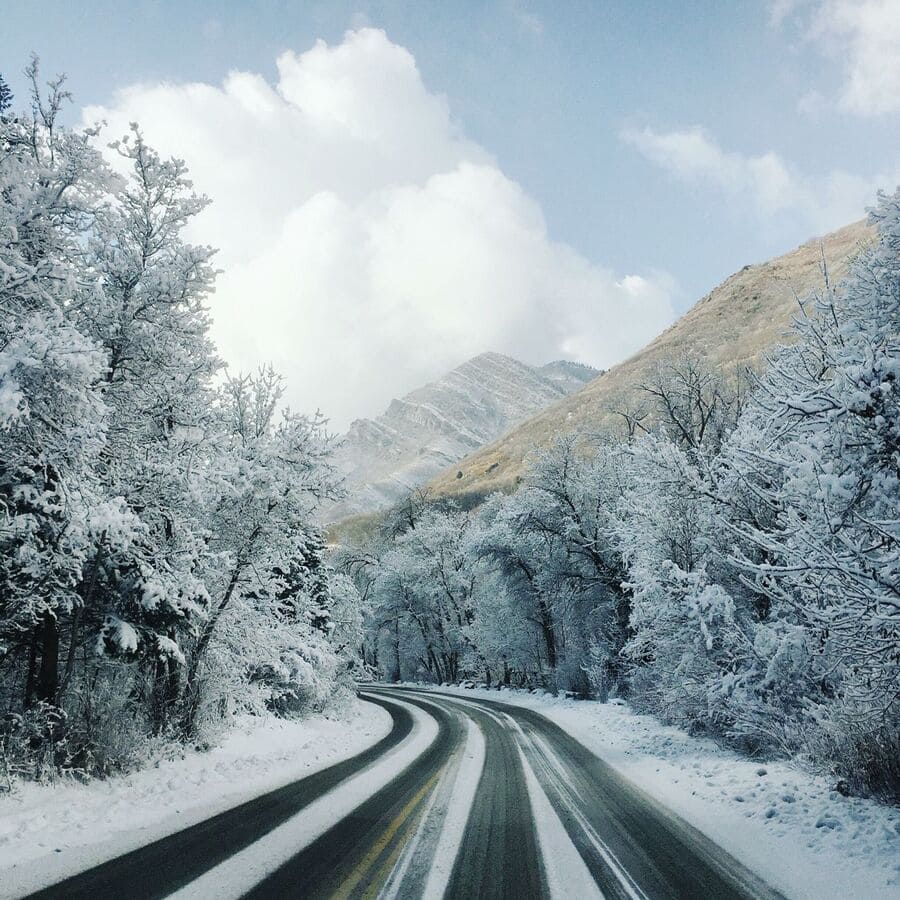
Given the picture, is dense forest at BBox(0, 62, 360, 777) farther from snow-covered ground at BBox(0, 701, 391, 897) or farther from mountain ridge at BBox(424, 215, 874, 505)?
mountain ridge at BBox(424, 215, 874, 505)

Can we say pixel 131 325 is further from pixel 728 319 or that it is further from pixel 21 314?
pixel 728 319

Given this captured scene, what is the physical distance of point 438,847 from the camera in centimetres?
579

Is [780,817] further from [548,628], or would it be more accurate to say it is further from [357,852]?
[548,628]

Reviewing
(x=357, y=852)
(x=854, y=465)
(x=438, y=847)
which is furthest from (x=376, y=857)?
(x=854, y=465)

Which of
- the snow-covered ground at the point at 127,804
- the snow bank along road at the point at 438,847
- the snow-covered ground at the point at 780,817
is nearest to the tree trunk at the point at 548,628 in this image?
the snow-covered ground at the point at 780,817

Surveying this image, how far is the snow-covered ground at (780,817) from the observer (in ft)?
16.1

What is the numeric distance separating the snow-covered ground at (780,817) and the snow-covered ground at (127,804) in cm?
610

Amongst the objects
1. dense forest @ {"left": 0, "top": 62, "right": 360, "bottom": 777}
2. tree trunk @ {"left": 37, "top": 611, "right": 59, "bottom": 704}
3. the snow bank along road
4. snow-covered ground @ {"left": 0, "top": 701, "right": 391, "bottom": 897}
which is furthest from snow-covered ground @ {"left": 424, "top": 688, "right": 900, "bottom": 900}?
tree trunk @ {"left": 37, "top": 611, "right": 59, "bottom": 704}

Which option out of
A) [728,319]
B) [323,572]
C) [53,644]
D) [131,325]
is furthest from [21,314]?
[728,319]

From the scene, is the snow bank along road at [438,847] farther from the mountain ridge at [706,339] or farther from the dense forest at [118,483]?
the mountain ridge at [706,339]

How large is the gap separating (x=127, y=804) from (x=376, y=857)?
13.0 ft

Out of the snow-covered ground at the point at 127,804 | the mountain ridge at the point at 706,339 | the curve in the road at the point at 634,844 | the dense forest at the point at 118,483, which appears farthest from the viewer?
the mountain ridge at the point at 706,339

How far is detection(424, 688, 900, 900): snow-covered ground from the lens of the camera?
16.1 feet

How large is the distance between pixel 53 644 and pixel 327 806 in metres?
4.80
